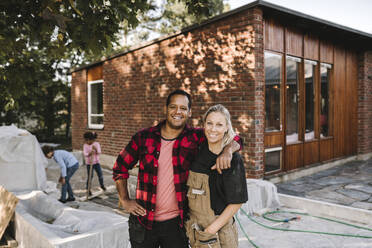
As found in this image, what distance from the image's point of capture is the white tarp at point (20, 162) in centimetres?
684

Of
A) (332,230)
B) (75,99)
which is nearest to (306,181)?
(332,230)

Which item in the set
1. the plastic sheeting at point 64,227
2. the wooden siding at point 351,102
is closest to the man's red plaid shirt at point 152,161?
the plastic sheeting at point 64,227

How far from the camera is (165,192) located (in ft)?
8.04

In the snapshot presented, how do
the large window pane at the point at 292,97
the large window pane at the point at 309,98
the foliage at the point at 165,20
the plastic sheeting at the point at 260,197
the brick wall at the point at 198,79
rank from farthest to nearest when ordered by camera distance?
the foliage at the point at 165,20
the large window pane at the point at 309,98
the large window pane at the point at 292,97
the brick wall at the point at 198,79
the plastic sheeting at the point at 260,197

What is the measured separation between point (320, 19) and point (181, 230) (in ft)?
21.8

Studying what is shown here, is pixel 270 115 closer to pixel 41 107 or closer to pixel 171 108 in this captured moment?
pixel 171 108

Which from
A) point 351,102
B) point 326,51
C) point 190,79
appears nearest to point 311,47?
point 326,51

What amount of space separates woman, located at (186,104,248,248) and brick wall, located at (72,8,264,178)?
4359mm

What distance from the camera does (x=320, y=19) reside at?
24.1 ft

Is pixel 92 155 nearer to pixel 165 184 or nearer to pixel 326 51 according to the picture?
pixel 165 184

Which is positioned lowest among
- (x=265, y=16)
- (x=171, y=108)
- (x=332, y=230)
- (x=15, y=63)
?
(x=332, y=230)

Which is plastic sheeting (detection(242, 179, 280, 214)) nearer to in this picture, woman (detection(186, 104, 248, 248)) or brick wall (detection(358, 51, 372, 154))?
woman (detection(186, 104, 248, 248))

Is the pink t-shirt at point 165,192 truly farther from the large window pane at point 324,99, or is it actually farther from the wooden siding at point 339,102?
the wooden siding at point 339,102

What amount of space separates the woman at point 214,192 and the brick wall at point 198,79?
14.3ft
